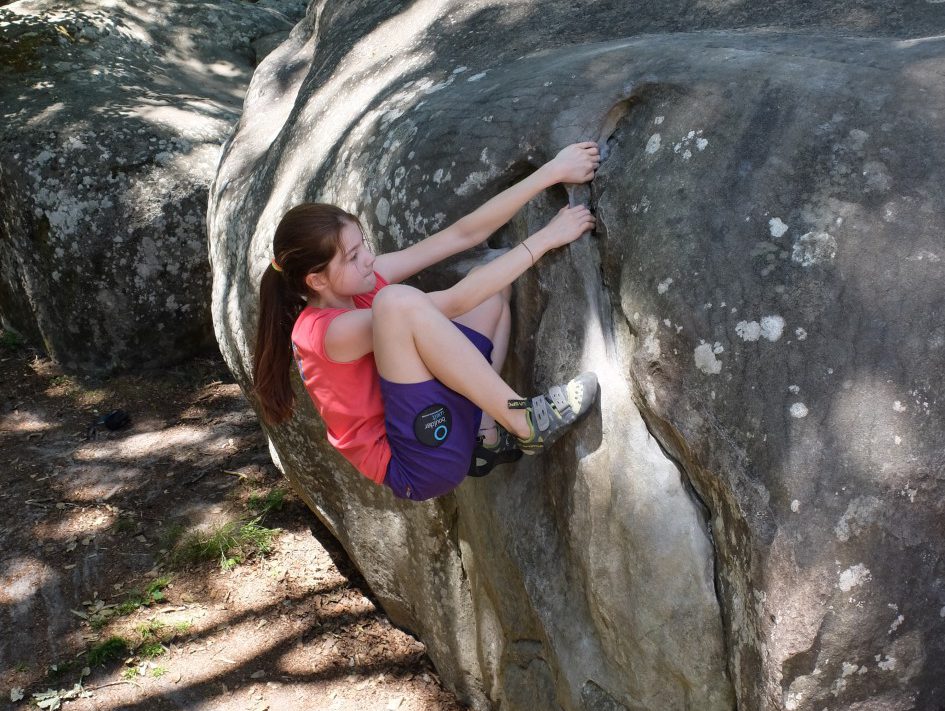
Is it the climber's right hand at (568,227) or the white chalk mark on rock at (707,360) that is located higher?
the climber's right hand at (568,227)

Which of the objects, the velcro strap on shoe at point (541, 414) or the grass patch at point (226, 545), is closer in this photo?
the velcro strap on shoe at point (541, 414)

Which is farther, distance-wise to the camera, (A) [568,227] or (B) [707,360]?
(A) [568,227]

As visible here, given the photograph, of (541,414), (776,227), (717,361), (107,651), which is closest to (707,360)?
(717,361)

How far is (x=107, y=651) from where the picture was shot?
3.56 meters

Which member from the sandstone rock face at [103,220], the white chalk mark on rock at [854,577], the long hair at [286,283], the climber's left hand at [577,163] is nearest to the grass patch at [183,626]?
the long hair at [286,283]

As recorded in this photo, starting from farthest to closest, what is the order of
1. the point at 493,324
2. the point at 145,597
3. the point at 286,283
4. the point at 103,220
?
the point at 103,220 < the point at 145,597 < the point at 286,283 < the point at 493,324

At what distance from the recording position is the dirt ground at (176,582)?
3.44 meters

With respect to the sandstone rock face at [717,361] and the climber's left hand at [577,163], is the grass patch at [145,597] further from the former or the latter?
the climber's left hand at [577,163]

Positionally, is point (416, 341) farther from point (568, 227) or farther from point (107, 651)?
point (107, 651)

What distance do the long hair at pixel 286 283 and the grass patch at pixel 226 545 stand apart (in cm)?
129

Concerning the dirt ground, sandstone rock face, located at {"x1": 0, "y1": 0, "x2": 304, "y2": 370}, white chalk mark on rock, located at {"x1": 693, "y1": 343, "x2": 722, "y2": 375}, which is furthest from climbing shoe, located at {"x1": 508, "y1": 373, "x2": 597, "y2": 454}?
sandstone rock face, located at {"x1": 0, "y1": 0, "x2": 304, "y2": 370}

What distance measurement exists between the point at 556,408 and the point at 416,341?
0.40 metres

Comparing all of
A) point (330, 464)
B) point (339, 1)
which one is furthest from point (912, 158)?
point (339, 1)

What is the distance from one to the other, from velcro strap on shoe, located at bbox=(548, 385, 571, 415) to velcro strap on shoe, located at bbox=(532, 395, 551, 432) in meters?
0.02
